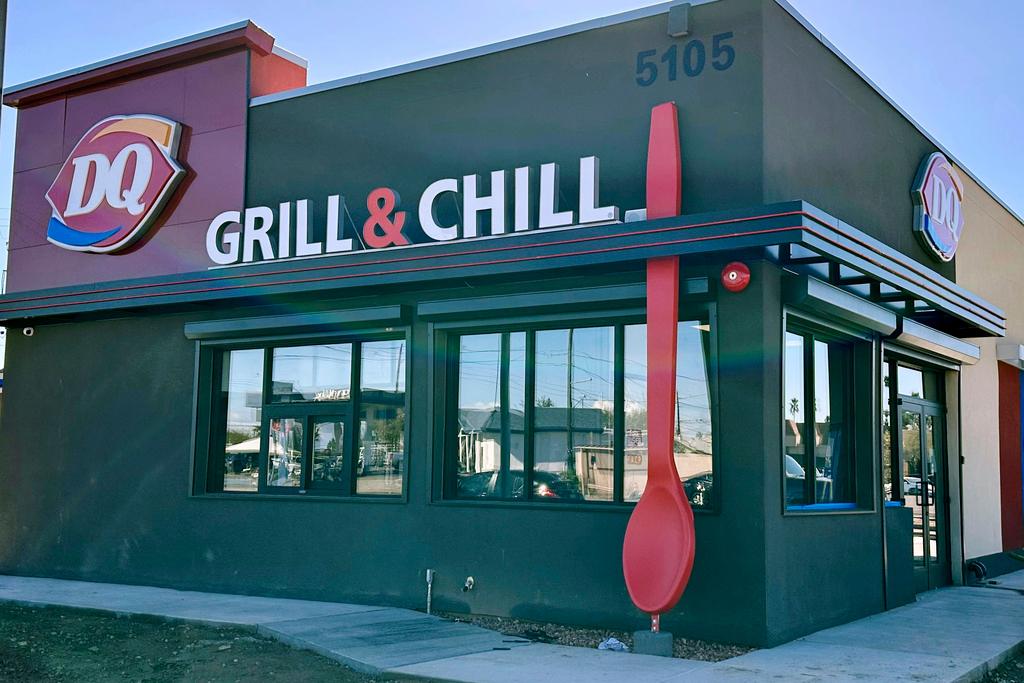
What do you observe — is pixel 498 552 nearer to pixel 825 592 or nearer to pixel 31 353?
pixel 825 592

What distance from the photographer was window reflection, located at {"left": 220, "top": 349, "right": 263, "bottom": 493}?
13508 millimetres

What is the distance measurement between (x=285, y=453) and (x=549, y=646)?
4.88 metres

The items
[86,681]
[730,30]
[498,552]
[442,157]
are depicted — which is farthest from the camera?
[442,157]

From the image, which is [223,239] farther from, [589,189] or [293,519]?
[589,189]

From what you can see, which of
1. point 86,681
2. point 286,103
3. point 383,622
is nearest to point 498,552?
point 383,622

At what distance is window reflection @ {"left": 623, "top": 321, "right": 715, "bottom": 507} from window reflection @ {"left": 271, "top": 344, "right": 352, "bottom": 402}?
3.68 metres

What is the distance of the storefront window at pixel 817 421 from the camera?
10938 mm

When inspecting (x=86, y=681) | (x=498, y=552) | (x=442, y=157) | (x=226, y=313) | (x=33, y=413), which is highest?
(x=442, y=157)

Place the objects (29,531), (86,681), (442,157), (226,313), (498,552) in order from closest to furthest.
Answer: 1. (86,681)
2. (498,552)
3. (442,157)
4. (226,313)
5. (29,531)

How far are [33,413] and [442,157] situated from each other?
23.6 feet

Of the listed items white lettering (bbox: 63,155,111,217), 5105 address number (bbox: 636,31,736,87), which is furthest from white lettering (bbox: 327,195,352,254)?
white lettering (bbox: 63,155,111,217)

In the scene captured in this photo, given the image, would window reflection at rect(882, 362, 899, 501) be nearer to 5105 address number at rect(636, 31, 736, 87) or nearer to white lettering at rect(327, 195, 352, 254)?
5105 address number at rect(636, 31, 736, 87)

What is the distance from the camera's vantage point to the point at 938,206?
14.6 meters

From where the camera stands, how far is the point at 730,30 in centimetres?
1037
